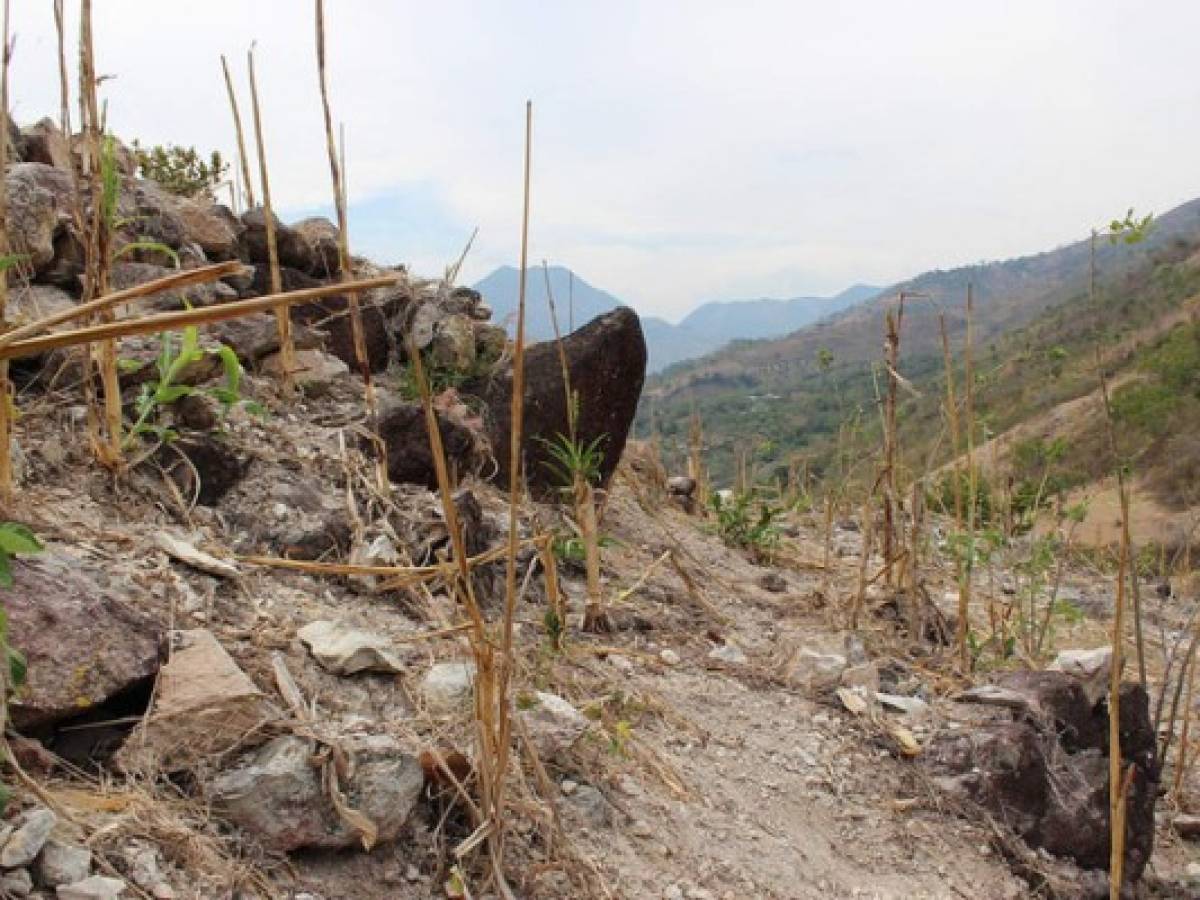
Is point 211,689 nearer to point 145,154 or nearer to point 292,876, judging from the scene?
point 292,876

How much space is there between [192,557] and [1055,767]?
2252 mm

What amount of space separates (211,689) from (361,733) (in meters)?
0.28

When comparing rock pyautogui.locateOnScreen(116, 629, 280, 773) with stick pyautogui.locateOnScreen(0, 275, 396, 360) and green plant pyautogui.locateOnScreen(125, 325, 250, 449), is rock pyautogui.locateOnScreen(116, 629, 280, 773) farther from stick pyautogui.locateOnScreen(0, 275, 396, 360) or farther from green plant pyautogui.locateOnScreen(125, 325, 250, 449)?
stick pyautogui.locateOnScreen(0, 275, 396, 360)

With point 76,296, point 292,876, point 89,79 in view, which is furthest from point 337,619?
point 76,296

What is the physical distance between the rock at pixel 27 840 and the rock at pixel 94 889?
6cm

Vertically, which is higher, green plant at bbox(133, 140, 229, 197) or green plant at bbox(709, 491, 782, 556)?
green plant at bbox(133, 140, 229, 197)

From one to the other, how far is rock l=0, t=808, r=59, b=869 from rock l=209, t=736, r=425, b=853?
0.31 m

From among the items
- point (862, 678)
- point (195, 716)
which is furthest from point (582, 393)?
point (195, 716)

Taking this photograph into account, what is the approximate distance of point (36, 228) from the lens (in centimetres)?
303

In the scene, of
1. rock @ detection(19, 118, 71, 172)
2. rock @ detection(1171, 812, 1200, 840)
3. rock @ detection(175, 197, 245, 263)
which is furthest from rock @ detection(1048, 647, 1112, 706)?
rock @ detection(19, 118, 71, 172)

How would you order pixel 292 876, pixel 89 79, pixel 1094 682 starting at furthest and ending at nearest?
pixel 1094 682
pixel 89 79
pixel 292 876

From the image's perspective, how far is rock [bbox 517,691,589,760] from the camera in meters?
2.08

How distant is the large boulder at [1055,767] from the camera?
104 inches

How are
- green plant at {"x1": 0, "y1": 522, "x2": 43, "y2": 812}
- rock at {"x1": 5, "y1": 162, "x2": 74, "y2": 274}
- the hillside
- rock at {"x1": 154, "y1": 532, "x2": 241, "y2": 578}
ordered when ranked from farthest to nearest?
the hillside → rock at {"x1": 5, "y1": 162, "x2": 74, "y2": 274} → rock at {"x1": 154, "y1": 532, "x2": 241, "y2": 578} → green plant at {"x1": 0, "y1": 522, "x2": 43, "y2": 812}
